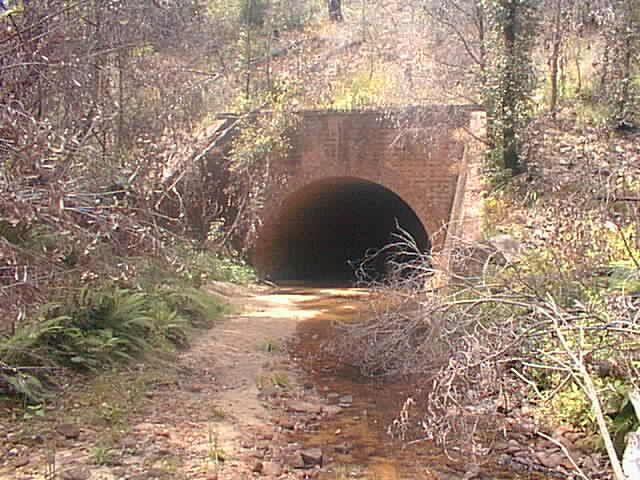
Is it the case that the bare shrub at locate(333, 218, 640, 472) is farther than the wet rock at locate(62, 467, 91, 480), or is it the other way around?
the bare shrub at locate(333, 218, 640, 472)

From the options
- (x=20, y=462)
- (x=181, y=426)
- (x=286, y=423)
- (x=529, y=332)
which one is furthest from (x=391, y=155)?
(x=20, y=462)

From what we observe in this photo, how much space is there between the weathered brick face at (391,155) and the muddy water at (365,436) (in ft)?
20.1

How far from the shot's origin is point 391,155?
1523 cm

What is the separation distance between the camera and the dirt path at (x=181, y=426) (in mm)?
4984

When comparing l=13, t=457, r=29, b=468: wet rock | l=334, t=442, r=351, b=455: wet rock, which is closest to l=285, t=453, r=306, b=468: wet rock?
l=334, t=442, r=351, b=455: wet rock

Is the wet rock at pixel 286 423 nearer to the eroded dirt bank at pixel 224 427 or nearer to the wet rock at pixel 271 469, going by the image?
the eroded dirt bank at pixel 224 427

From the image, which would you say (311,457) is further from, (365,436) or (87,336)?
(87,336)

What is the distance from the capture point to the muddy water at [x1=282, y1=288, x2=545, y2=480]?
17.9ft

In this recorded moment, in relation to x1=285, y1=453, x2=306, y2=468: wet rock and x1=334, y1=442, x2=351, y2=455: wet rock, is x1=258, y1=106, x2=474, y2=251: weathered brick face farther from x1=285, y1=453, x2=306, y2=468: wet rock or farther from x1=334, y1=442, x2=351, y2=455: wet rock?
x1=285, y1=453, x2=306, y2=468: wet rock

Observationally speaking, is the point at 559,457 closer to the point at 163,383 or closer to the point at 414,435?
the point at 414,435

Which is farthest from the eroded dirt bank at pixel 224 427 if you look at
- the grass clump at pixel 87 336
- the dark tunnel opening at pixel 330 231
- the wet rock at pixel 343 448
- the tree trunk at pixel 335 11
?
the tree trunk at pixel 335 11

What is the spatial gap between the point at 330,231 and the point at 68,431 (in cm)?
1659

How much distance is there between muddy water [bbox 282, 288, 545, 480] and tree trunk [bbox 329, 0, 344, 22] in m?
23.4

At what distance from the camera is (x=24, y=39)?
5.12 meters
